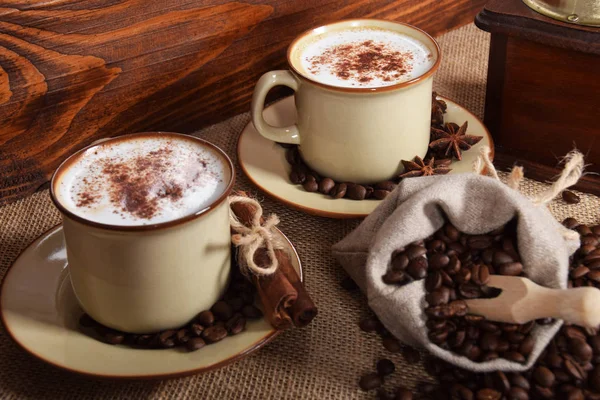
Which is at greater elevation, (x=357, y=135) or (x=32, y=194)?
(x=357, y=135)

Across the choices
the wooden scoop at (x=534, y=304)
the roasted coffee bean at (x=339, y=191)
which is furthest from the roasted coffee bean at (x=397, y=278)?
the roasted coffee bean at (x=339, y=191)

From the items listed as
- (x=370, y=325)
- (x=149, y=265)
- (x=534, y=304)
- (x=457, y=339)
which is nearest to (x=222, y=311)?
(x=149, y=265)

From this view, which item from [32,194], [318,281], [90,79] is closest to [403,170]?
[318,281]

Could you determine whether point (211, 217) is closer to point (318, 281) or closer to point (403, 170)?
point (318, 281)

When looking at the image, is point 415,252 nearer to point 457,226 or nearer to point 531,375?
point 457,226

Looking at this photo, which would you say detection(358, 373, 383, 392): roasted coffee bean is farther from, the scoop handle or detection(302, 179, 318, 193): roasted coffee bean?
detection(302, 179, 318, 193): roasted coffee bean

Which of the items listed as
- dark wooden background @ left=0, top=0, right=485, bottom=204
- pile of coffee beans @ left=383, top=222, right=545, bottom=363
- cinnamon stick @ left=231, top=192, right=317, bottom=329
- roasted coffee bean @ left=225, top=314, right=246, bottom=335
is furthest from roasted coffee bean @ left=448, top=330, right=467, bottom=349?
dark wooden background @ left=0, top=0, right=485, bottom=204
